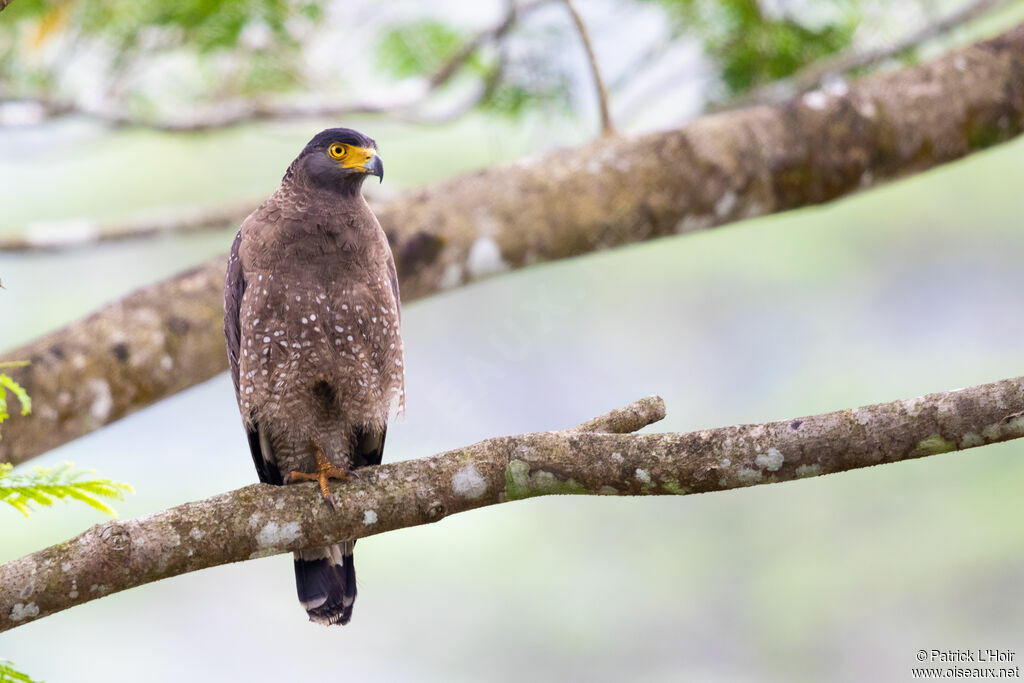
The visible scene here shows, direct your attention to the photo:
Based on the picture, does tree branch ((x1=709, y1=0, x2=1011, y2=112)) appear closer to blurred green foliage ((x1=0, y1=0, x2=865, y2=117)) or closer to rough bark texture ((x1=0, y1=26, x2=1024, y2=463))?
blurred green foliage ((x1=0, y1=0, x2=865, y2=117))

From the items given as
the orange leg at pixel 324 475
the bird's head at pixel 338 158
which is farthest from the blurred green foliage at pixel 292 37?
the orange leg at pixel 324 475

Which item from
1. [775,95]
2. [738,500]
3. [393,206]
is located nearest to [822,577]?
[738,500]

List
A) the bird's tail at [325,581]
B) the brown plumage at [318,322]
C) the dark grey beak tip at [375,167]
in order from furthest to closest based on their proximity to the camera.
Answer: the bird's tail at [325,581] → the brown plumage at [318,322] → the dark grey beak tip at [375,167]

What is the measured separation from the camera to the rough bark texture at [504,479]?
224cm

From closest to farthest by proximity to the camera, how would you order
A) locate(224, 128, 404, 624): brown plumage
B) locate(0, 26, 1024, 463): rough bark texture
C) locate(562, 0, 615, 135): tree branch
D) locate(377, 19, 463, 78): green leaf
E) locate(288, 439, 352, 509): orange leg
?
1. locate(288, 439, 352, 509): orange leg
2. locate(224, 128, 404, 624): brown plumage
3. locate(0, 26, 1024, 463): rough bark texture
4. locate(562, 0, 615, 135): tree branch
5. locate(377, 19, 463, 78): green leaf

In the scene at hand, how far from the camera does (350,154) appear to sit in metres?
3.03

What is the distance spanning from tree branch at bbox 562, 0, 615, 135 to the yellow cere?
153 centimetres

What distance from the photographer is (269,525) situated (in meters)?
2.56

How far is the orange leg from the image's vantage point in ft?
8.65

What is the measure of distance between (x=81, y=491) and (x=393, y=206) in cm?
198

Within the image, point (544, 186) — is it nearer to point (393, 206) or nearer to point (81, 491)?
point (393, 206)

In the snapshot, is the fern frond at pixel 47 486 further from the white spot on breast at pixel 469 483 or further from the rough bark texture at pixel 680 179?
the rough bark texture at pixel 680 179

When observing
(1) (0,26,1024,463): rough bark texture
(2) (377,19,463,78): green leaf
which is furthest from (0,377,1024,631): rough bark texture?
(2) (377,19,463,78): green leaf

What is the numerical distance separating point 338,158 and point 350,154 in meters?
0.04
